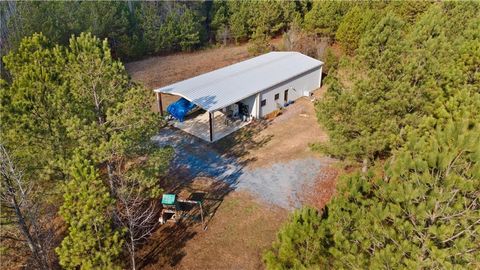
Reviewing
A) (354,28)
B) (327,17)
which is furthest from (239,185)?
(327,17)

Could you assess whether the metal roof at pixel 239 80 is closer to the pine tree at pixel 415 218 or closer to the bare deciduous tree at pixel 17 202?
Answer: the bare deciduous tree at pixel 17 202

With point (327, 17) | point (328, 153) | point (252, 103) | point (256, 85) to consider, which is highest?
point (327, 17)

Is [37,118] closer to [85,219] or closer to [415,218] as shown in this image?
[85,219]

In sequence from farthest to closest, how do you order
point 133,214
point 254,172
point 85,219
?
point 254,172 → point 133,214 → point 85,219

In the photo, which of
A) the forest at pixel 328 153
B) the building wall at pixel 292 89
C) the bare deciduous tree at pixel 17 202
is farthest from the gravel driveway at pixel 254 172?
the bare deciduous tree at pixel 17 202

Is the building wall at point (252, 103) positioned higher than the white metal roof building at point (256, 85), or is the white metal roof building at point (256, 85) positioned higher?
the white metal roof building at point (256, 85)

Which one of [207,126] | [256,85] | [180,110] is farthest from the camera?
[256,85]

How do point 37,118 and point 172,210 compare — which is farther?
point 172,210
